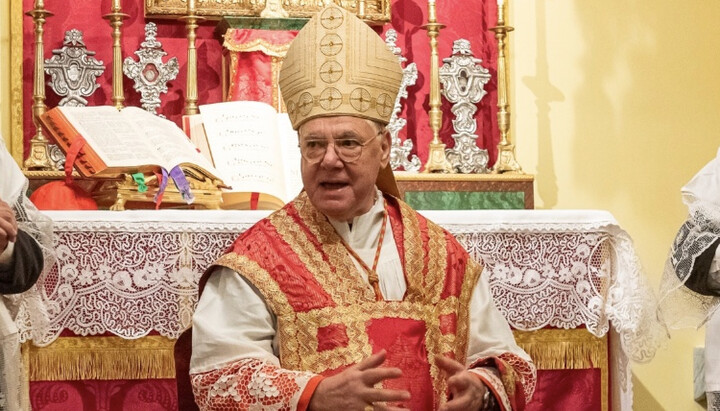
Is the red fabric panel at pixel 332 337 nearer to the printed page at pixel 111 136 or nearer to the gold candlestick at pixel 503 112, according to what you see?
the printed page at pixel 111 136

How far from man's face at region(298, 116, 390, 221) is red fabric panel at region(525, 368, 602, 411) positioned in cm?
130

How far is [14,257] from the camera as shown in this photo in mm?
3838

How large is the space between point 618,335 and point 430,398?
1294 millimetres

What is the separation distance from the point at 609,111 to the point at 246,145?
6.34 feet

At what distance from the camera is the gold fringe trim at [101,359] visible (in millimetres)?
4438

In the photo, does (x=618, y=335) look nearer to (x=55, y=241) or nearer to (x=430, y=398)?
(x=430, y=398)

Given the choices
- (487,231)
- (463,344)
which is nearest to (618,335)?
(487,231)

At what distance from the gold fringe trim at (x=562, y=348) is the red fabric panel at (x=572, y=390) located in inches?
1.3

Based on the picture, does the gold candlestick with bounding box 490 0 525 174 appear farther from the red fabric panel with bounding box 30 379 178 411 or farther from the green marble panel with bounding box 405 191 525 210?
the red fabric panel with bounding box 30 379 178 411

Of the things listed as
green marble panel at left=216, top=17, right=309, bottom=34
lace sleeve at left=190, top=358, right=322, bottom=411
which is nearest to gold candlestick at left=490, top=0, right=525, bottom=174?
green marble panel at left=216, top=17, right=309, bottom=34

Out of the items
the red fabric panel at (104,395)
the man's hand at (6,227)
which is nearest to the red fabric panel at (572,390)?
the red fabric panel at (104,395)

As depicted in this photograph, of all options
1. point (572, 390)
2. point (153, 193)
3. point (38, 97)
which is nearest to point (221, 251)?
point (153, 193)

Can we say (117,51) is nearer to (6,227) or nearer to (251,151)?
(251,151)

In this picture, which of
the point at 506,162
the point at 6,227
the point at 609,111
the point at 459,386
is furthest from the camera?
the point at 609,111
